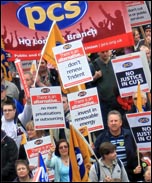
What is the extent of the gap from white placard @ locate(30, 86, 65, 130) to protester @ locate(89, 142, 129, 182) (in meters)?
1.21

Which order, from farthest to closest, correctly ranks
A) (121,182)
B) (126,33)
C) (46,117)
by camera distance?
(126,33) → (46,117) → (121,182)

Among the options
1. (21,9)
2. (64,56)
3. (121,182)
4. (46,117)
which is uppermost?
(21,9)

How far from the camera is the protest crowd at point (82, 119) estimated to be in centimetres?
1069

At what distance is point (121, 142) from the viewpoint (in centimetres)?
1109

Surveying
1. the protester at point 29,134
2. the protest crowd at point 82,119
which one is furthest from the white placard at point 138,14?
the protester at point 29,134

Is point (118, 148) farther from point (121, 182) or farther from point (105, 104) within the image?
point (105, 104)

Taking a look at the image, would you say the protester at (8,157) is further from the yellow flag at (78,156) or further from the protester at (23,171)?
the yellow flag at (78,156)

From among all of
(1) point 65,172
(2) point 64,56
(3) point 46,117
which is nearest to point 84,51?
(2) point 64,56

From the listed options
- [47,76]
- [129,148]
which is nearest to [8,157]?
[129,148]

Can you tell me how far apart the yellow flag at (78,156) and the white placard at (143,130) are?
2.18 ft

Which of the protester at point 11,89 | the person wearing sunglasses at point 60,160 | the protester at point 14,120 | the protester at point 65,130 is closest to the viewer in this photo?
the person wearing sunglasses at point 60,160

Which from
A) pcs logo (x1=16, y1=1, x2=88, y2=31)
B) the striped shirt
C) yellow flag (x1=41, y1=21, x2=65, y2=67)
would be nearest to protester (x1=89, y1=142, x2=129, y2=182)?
the striped shirt

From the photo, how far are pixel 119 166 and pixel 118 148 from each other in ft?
2.08

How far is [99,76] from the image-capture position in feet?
42.1
